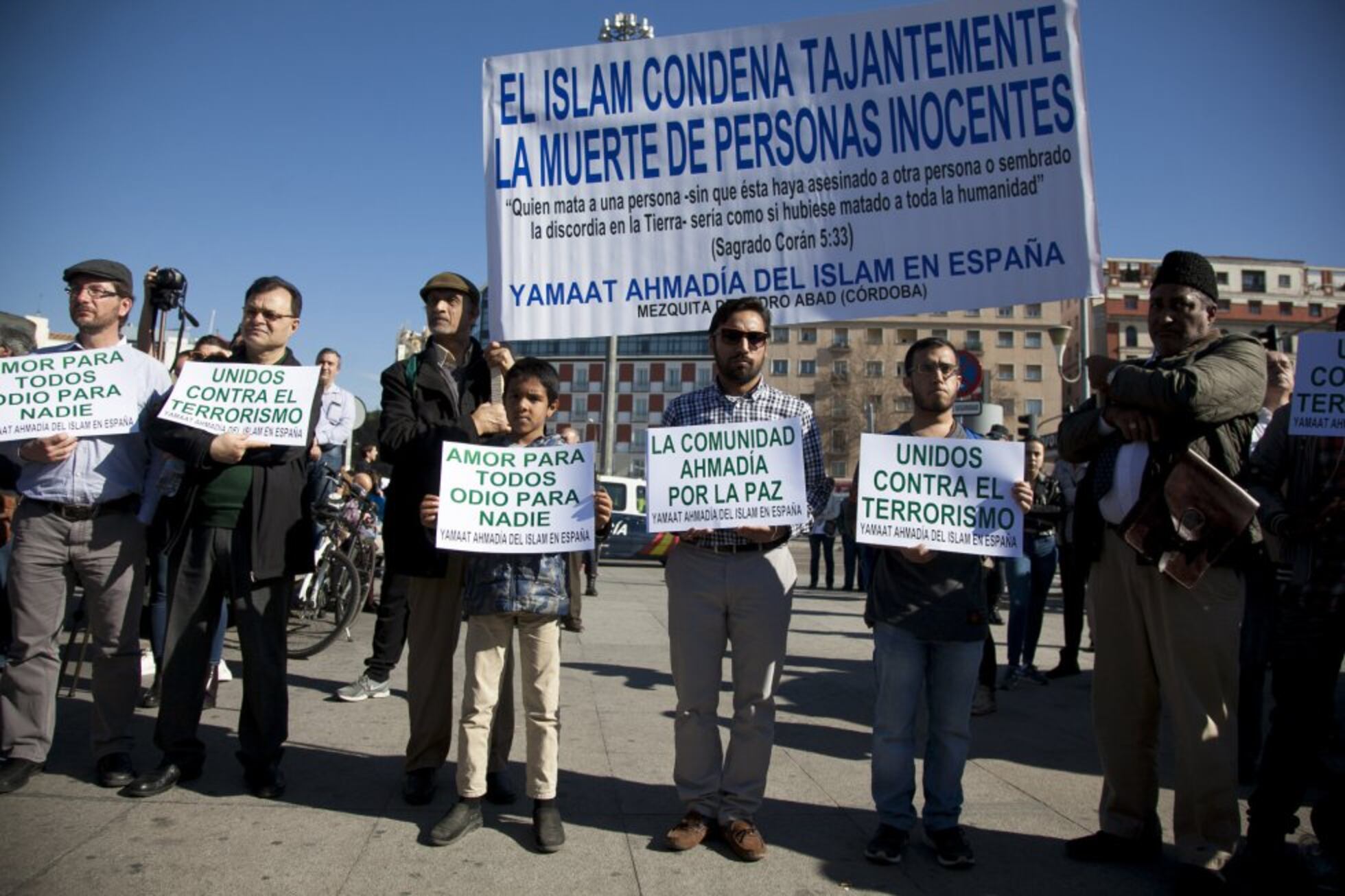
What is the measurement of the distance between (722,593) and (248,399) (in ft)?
7.43

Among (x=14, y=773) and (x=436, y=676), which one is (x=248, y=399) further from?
(x=14, y=773)

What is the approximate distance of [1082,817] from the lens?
13.4 feet

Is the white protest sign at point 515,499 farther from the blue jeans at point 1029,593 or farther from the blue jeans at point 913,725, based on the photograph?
the blue jeans at point 1029,593

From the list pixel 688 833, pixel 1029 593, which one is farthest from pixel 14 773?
pixel 1029 593

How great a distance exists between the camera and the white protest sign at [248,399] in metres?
4.10

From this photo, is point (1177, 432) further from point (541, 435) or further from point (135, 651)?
point (135, 651)

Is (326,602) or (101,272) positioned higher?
(101,272)

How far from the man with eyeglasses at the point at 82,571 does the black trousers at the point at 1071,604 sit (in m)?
5.66

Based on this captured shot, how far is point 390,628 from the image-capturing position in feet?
18.4

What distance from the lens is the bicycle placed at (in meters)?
7.48

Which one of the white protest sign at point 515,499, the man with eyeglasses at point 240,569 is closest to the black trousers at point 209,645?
the man with eyeglasses at point 240,569

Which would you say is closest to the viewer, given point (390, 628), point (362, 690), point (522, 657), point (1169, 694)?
point (1169, 694)

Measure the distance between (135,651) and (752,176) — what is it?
3586 mm

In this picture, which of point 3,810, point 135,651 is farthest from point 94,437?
point 3,810
